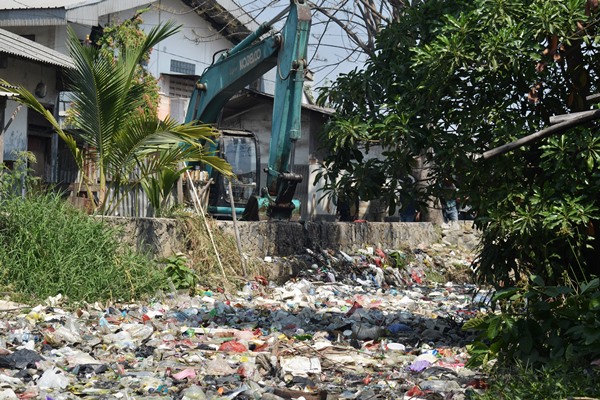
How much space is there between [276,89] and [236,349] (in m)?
7.13

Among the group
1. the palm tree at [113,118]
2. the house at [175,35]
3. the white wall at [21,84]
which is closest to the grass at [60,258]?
the palm tree at [113,118]

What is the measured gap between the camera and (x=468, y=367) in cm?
620

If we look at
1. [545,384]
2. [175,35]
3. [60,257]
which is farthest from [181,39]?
[545,384]

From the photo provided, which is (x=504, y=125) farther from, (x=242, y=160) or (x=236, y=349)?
(x=242, y=160)

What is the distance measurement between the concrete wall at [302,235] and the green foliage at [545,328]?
16.7 ft

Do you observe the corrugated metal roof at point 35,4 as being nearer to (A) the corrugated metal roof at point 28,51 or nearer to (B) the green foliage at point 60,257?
(A) the corrugated metal roof at point 28,51

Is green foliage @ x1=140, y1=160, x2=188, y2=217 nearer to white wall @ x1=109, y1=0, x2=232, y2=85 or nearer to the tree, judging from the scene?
the tree

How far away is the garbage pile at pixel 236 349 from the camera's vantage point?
6.02 m

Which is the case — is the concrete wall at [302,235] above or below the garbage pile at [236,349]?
above

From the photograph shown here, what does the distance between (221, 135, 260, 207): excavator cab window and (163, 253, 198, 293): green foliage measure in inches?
274

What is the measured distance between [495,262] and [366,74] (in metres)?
2.37

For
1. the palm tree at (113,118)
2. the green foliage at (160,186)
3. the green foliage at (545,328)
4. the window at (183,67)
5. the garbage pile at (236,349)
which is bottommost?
the garbage pile at (236,349)

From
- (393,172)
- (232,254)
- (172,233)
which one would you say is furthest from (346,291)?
(393,172)

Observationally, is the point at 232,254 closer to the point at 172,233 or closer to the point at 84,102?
the point at 172,233
